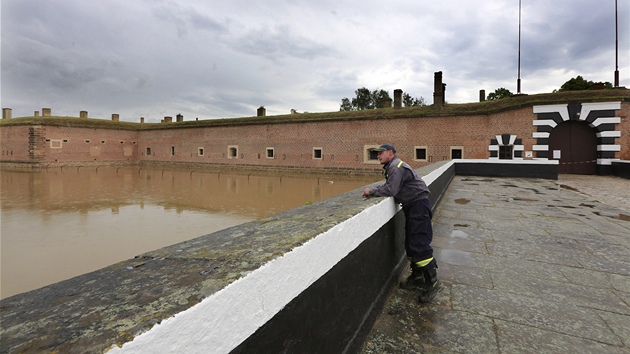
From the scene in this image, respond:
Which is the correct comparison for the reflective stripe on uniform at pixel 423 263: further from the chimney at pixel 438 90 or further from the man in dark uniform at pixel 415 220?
the chimney at pixel 438 90

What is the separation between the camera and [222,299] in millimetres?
1053

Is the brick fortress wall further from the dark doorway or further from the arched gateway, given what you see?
the dark doorway

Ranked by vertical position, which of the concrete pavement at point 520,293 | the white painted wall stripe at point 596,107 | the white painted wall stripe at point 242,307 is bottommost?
the concrete pavement at point 520,293

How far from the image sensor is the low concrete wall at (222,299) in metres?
0.85

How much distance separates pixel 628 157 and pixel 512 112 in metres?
5.82

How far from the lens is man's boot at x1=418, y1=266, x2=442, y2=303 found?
9.59 ft

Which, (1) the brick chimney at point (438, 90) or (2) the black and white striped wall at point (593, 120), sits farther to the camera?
(1) the brick chimney at point (438, 90)

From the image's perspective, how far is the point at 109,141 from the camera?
3891cm

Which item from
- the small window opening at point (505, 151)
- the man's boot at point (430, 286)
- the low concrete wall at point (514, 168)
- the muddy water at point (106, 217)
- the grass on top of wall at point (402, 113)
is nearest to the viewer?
the man's boot at point (430, 286)

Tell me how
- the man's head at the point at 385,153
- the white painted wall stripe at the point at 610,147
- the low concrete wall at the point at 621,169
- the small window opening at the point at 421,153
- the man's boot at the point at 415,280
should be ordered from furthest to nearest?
the small window opening at the point at 421,153 < the white painted wall stripe at the point at 610,147 < the low concrete wall at the point at 621,169 < the man's head at the point at 385,153 < the man's boot at the point at 415,280

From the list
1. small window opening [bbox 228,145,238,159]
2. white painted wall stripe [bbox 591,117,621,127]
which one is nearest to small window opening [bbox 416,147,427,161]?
white painted wall stripe [bbox 591,117,621,127]

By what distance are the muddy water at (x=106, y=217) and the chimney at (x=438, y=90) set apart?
7889mm

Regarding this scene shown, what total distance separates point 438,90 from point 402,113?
2858mm

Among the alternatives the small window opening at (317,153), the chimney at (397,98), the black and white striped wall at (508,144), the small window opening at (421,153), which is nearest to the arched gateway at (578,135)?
the black and white striped wall at (508,144)
